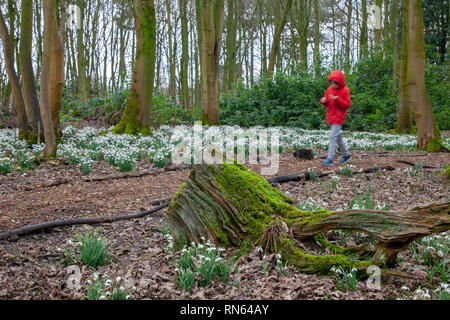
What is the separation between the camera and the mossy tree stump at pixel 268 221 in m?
2.51

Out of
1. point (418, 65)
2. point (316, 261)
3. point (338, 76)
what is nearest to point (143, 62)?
point (338, 76)

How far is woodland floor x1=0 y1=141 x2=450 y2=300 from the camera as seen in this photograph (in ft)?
8.11

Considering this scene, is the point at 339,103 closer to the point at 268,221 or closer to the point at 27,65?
the point at 268,221

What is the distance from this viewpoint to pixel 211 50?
1603 cm

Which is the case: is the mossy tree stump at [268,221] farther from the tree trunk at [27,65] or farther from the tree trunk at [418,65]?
the tree trunk at [27,65]

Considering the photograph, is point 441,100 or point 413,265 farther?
point 441,100

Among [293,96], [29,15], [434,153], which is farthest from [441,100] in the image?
[29,15]

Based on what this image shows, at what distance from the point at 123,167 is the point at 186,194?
14.1 feet

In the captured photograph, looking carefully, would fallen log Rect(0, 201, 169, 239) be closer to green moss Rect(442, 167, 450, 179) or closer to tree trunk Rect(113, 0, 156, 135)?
green moss Rect(442, 167, 450, 179)

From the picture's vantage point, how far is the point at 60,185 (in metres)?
6.38

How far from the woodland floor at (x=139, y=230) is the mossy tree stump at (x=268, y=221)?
17 cm

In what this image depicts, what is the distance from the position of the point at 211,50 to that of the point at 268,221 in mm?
14092

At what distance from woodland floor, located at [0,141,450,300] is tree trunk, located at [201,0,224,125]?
903cm
